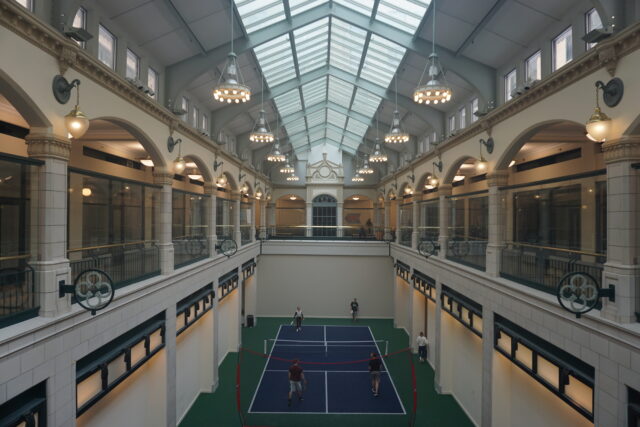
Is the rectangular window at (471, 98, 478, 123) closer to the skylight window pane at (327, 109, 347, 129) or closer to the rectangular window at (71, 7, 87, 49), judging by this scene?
the rectangular window at (71, 7, 87, 49)

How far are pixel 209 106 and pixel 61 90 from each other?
33.1ft

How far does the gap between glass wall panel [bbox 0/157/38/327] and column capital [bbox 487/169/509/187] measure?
34.5ft

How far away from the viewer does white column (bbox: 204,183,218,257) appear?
1503cm

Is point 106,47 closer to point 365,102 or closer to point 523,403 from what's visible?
point 523,403

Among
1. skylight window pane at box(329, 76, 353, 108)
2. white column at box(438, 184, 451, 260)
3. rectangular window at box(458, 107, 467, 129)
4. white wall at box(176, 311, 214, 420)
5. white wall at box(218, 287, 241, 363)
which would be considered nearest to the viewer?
white wall at box(176, 311, 214, 420)

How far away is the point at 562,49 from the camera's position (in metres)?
8.83

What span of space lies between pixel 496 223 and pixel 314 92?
1386 cm

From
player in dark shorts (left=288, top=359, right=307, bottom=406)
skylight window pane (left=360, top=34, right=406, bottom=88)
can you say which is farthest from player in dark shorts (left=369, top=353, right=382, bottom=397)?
skylight window pane (left=360, top=34, right=406, bottom=88)

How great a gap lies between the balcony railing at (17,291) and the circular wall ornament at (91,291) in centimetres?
59

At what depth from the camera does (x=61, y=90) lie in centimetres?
644

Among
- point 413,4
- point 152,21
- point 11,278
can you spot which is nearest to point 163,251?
point 11,278

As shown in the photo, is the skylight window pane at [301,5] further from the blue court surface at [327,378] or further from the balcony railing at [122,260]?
the blue court surface at [327,378]

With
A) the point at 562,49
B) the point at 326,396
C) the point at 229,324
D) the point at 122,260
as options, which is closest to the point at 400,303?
the point at 229,324

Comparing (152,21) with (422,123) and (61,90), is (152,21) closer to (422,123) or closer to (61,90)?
(61,90)
